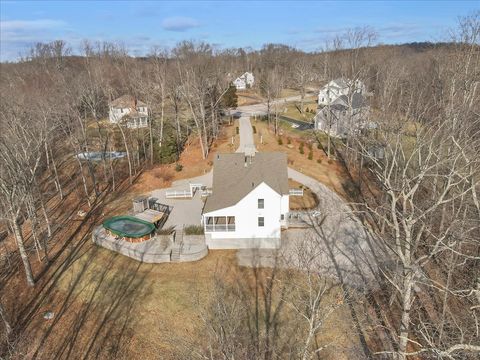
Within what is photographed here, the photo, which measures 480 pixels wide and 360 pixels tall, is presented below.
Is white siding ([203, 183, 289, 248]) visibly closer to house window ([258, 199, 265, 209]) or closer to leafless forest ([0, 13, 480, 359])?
house window ([258, 199, 265, 209])

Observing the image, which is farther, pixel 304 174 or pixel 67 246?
pixel 304 174

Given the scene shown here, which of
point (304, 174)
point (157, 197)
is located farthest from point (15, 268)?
point (304, 174)

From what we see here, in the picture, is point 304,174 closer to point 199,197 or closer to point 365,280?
point 199,197

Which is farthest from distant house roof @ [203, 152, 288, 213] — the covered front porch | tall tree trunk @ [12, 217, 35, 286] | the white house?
tall tree trunk @ [12, 217, 35, 286]

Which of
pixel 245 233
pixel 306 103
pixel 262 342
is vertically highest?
pixel 306 103

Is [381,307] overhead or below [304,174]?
below

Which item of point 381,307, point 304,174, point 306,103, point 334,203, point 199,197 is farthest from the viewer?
point 306,103
